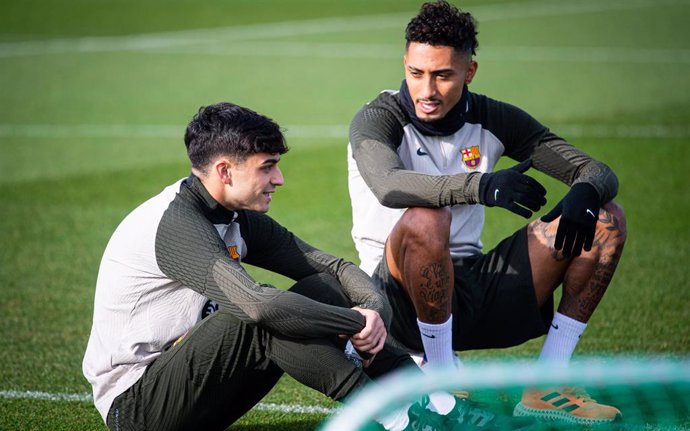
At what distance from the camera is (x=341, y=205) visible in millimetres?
9406

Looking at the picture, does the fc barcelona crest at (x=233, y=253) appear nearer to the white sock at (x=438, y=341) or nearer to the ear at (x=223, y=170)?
the ear at (x=223, y=170)

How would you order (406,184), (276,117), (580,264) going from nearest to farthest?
(406,184) → (580,264) → (276,117)

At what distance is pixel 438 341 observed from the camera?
16.2ft

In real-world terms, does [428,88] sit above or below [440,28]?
below

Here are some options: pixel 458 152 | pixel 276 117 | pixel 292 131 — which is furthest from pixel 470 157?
pixel 276 117

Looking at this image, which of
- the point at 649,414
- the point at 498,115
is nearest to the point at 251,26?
the point at 498,115

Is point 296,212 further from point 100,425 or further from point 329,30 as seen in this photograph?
point 329,30

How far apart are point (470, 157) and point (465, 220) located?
1.04 feet

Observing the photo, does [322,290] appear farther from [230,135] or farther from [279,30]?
[279,30]

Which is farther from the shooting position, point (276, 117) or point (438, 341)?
point (276, 117)

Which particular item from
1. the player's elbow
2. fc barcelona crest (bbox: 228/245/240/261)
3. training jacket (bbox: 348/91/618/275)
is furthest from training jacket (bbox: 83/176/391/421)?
training jacket (bbox: 348/91/618/275)

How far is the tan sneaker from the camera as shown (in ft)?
15.6

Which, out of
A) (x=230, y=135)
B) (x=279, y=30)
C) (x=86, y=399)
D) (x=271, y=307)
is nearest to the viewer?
(x=271, y=307)

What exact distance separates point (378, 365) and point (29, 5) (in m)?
18.7
